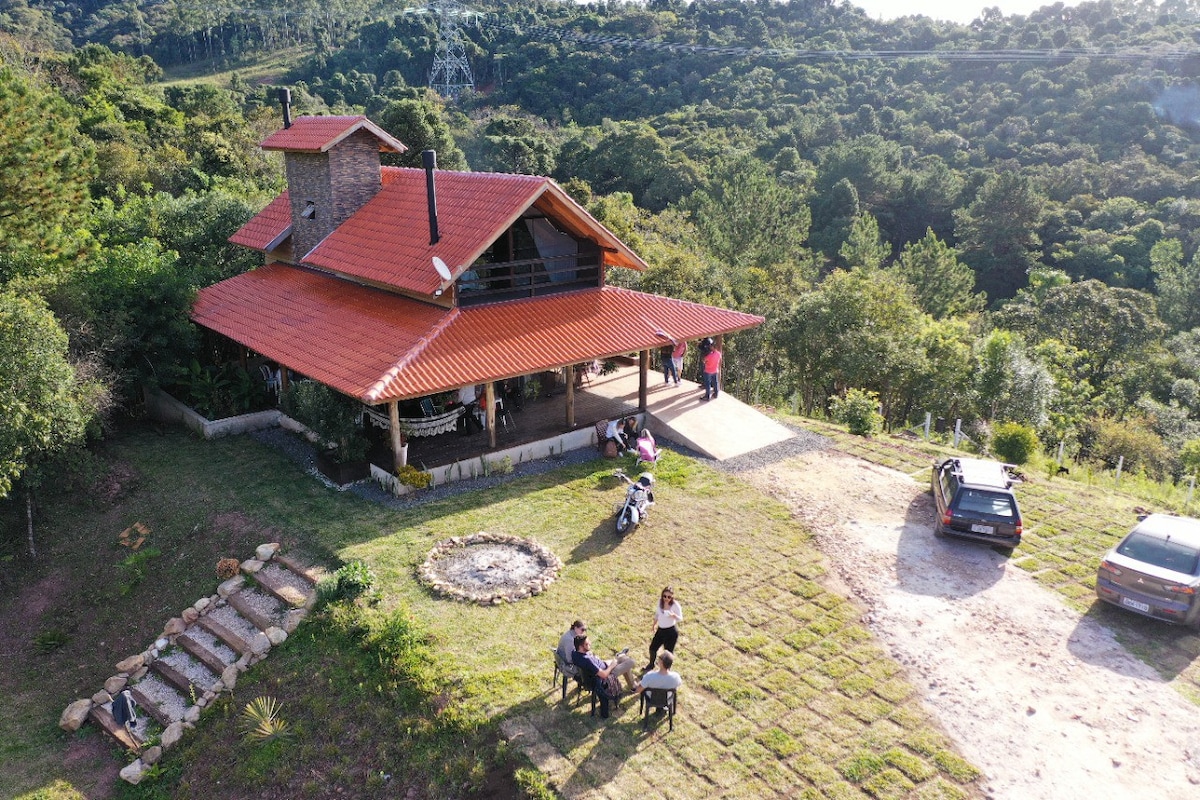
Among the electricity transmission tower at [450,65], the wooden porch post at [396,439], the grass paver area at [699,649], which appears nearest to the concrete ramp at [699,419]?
the grass paver area at [699,649]

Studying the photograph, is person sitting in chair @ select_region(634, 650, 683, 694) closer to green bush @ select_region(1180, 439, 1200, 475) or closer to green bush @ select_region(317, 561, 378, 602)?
green bush @ select_region(317, 561, 378, 602)

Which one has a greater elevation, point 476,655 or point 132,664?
point 476,655

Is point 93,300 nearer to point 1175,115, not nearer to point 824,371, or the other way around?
point 824,371

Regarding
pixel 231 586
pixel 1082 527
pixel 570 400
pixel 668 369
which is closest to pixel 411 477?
pixel 231 586

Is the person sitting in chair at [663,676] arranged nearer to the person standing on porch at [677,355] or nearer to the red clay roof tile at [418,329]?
the red clay roof tile at [418,329]

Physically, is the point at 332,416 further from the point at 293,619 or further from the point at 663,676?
the point at 663,676

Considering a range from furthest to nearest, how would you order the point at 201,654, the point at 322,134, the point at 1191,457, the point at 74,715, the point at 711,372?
the point at 1191,457
the point at 711,372
the point at 322,134
the point at 201,654
the point at 74,715
